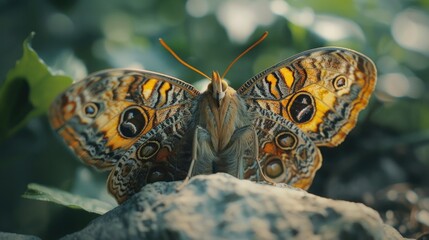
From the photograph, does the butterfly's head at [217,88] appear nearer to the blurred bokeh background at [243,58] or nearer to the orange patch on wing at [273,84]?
the orange patch on wing at [273,84]

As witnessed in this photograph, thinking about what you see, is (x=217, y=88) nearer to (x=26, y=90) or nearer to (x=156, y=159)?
(x=156, y=159)

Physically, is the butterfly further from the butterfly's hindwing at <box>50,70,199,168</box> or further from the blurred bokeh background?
the blurred bokeh background

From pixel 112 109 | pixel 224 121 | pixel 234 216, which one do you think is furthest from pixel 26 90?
pixel 234 216

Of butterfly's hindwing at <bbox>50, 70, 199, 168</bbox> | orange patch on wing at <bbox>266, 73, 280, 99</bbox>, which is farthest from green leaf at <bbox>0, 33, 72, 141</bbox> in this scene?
orange patch on wing at <bbox>266, 73, 280, 99</bbox>

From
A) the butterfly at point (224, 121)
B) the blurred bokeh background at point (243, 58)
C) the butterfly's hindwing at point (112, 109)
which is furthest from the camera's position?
the blurred bokeh background at point (243, 58)

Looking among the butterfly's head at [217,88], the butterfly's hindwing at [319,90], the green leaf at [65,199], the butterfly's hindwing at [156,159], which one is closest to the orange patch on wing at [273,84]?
the butterfly's hindwing at [319,90]

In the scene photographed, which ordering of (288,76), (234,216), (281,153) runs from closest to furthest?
(234,216) → (288,76) → (281,153)
